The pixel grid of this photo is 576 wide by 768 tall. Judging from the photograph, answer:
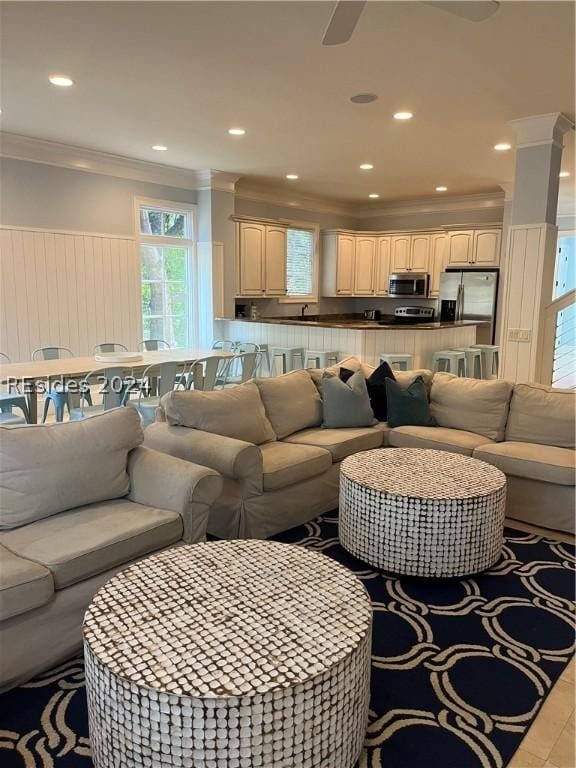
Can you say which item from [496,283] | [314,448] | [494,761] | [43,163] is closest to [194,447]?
[314,448]

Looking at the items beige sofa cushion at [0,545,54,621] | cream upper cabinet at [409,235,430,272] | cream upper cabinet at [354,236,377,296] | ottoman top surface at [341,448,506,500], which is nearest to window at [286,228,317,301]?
cream upper cabinet at [354,236,377,296]

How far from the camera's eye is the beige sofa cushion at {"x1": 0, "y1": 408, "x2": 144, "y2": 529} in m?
2.34

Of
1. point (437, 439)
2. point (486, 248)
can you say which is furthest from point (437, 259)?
point (437, 439)

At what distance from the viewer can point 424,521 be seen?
8.73 feet

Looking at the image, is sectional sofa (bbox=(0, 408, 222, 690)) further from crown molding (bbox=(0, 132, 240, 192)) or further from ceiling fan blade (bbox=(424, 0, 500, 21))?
crown molding (bbox=(0, 132, 240, 192))

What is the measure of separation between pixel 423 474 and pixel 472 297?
6.32 meters

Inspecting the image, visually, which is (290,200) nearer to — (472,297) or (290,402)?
(472,297)

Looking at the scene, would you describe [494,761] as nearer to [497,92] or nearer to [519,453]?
[519,453]

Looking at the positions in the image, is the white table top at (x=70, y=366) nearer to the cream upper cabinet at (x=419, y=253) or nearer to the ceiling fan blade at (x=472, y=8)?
the ceiling fan blade at (x=472, y=8)

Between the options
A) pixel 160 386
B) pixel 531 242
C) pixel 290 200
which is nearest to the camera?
pixel 160 386

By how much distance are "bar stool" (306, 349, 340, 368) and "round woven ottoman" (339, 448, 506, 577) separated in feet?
12.1

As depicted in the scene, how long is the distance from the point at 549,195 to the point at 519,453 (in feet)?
8.96

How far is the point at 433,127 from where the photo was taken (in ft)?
16.8

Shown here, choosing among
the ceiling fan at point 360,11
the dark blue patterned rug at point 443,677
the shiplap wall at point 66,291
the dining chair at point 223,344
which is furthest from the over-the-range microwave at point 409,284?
the ceiling fan at point 360,11
